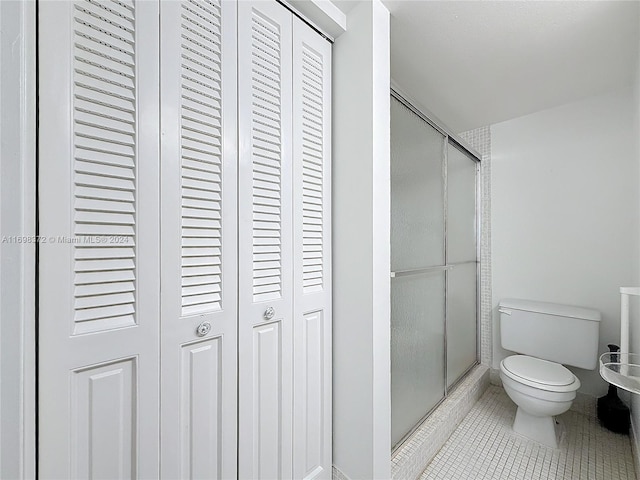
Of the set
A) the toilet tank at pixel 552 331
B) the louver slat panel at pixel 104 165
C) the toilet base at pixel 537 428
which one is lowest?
the toilet base at pixel 537 428

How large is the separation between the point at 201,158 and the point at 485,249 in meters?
2.45

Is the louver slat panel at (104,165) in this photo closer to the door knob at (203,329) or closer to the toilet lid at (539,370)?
the door knob at (203,329)

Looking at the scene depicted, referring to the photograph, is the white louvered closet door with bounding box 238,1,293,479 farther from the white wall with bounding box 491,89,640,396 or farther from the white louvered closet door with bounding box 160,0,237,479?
the white wall with bounding box 491,89,640,396

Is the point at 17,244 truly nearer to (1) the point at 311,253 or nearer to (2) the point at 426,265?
(1) the point at 311,253

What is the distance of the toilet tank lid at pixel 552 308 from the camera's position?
6.49 feet

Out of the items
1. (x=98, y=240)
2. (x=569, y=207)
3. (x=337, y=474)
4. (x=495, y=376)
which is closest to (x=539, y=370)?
(x=495, y=376)

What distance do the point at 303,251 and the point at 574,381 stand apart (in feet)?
5.92

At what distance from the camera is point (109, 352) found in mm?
712

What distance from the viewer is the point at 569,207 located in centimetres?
220

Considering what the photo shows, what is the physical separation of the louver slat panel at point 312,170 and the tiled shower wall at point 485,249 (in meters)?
1.89

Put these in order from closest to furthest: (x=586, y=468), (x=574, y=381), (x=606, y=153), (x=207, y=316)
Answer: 1. (x=207, y=316)
2. (x=586, y=468)
3. (x=574, y=381)
4. (x=606, y=153)

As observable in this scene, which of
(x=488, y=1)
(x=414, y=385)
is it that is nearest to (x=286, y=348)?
(x=414, y=385)

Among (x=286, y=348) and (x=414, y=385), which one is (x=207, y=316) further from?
(x=414, y=385)

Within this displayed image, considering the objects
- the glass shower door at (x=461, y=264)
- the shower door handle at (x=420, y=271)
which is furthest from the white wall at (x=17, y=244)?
the glass shower door at (x=461, y=264)
